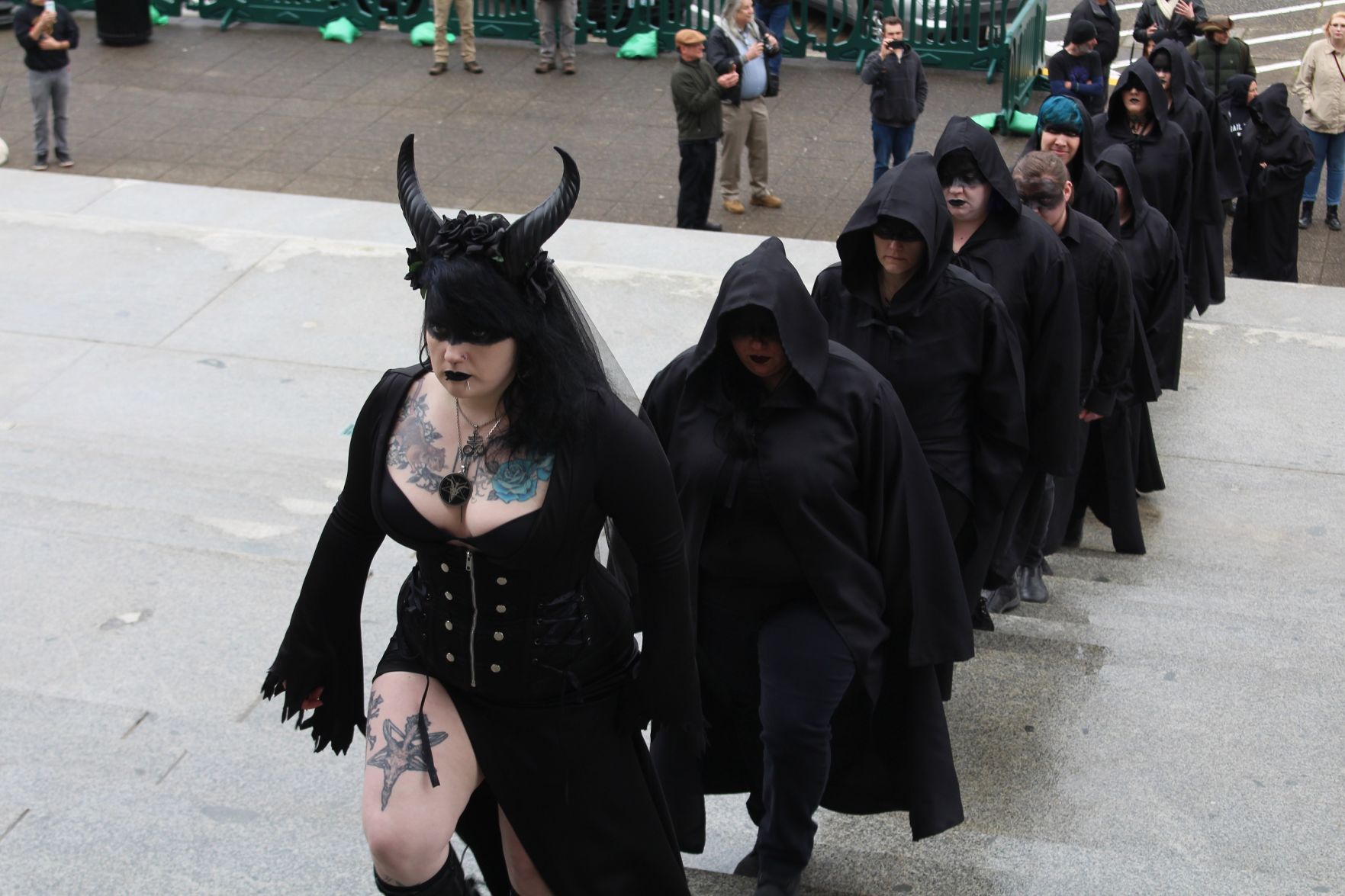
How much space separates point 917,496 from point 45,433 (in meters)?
4.54

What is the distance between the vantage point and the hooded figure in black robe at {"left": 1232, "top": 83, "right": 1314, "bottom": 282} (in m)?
11.5

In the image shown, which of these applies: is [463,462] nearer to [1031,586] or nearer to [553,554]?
[553,554]

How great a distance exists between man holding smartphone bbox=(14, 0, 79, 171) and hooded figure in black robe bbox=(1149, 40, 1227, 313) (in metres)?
8.73

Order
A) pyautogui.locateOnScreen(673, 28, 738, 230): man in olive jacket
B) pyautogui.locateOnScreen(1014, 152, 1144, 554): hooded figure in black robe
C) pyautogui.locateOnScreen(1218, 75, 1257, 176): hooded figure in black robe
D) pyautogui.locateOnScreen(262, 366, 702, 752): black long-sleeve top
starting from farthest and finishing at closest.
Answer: pyautogui.locateOnScreen(673, 28, 738, 230): man in olive jacket, pyautogui.locateOnScreen(1218, 75, 1257, 176): hooded figure in black robe, pyautogui.locateOnScreen(1014, 152, 1144, 554): hooded figure in black robe, pyautogui.locateOnScreen(262, 366, 702, 752): black long-sleeve top

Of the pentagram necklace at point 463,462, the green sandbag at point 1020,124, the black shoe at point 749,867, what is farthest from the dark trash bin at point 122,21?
the pentagram necklace at point 463,462

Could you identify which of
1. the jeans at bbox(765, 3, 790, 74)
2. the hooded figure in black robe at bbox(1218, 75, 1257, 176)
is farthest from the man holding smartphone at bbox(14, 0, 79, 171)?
the hooded figure in black robe at bbox(1218, 75, 1257, 176)

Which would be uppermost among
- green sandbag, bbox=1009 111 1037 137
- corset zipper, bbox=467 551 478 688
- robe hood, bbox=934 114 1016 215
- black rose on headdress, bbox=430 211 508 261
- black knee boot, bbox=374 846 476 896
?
black rose on headdress, bbox=430 211 508 261

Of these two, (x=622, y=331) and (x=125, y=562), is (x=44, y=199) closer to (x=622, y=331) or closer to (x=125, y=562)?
(x=622, y=331)

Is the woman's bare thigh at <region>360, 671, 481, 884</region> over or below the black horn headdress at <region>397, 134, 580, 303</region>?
below

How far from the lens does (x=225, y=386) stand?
7.65 meters

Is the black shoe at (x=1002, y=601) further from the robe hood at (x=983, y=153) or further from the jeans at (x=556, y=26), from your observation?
the jeans at (x=556, y=26)

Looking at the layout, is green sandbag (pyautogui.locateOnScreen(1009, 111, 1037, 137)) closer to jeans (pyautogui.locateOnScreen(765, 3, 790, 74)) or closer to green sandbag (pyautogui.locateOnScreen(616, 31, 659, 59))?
jeans (pyautogui.locateOnScreen(765, 3, 790, 74))

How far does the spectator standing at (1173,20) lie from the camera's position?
14.2 meters

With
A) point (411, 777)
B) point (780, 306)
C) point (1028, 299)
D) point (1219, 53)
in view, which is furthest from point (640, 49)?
point (411, 777)
